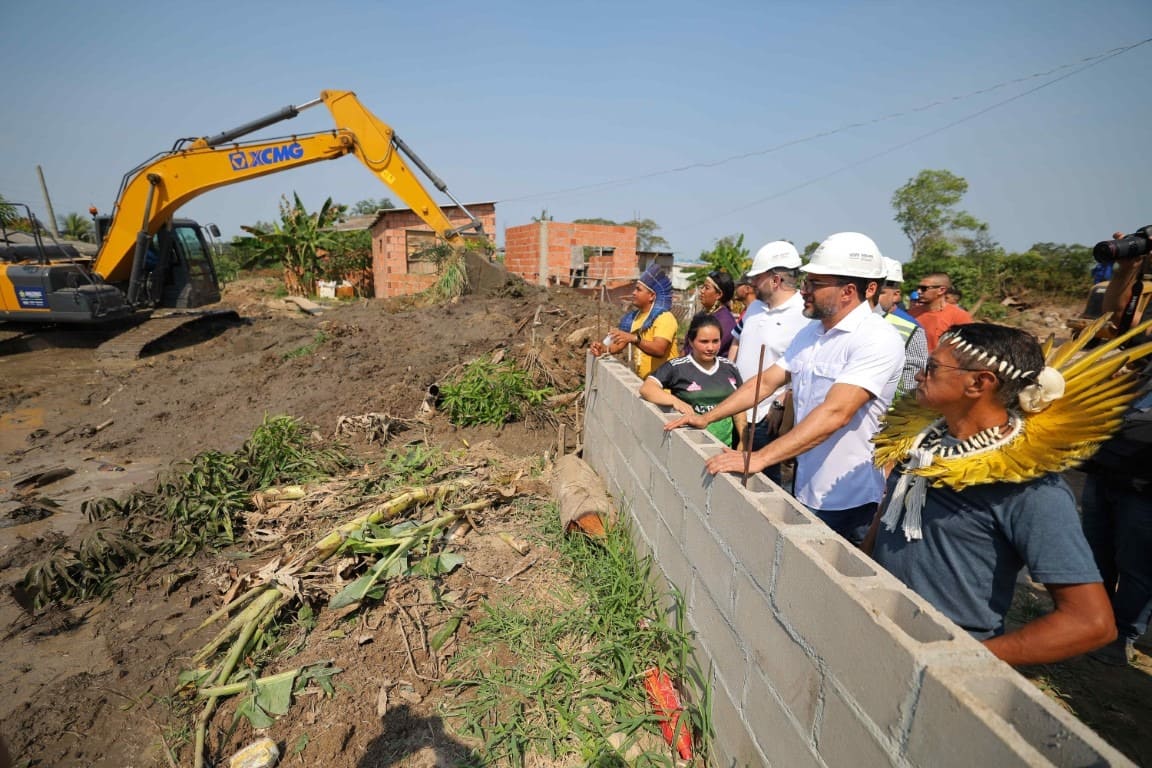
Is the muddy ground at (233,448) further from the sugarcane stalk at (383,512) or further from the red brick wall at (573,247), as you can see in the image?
the red brick wall at (573,247)

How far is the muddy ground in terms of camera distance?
8.11 feet

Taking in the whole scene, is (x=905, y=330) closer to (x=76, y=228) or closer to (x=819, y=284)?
(x=819, y=284)

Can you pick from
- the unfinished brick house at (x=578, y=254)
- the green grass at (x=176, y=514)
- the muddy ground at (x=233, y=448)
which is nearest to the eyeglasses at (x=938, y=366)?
the muddy ground at (x=233, y=448)

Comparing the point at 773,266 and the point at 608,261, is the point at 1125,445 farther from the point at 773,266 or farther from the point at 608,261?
the point at 608,261

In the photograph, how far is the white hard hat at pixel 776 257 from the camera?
3.58 metres

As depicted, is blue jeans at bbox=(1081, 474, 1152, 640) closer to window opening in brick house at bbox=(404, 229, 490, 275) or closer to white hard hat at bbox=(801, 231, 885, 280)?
white hard hat at bbox=(801, 231, 885, 280)

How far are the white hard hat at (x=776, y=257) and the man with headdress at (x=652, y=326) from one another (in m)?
0.65

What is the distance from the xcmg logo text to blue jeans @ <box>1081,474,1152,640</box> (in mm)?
11116

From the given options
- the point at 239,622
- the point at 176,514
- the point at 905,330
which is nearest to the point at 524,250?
the point at 176,514

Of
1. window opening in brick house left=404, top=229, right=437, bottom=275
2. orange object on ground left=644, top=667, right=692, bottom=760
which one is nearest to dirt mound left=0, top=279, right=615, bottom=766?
orange object on ground left=644, top=667, right=692, bottom=760

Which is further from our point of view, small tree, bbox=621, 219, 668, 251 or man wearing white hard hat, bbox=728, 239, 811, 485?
small tree, bbox=621, 219, 668, 251

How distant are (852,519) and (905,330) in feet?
6.43

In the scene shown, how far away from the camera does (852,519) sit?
239 cm

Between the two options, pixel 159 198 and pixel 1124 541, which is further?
pixel 159 198
